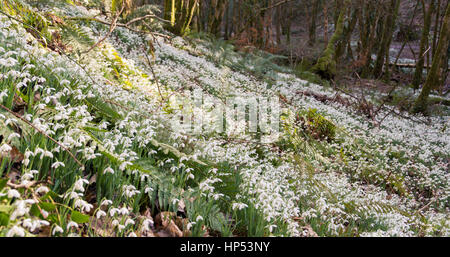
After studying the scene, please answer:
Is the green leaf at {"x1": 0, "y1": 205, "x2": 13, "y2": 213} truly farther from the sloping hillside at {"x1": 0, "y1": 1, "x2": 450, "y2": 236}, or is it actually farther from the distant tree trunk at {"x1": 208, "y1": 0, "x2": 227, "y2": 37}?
the distant tree trunk at {"x1": 208, "y1": 0, "x2": 227, "y2": 37}

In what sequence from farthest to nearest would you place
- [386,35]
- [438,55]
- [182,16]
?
[386,35], [182,16], [438,55]

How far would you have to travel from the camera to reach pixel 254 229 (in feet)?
6.73

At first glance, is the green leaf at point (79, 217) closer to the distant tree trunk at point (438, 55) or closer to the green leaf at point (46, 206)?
the green leaf at point (46, 206)

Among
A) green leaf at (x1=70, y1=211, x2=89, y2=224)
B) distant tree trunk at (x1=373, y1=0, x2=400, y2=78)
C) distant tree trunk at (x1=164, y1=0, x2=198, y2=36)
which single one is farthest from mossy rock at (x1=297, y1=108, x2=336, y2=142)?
distant tree trunk at (x1=373, y1=0, x2=400, y2=78)

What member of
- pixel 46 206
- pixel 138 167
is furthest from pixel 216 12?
pixel 46 206

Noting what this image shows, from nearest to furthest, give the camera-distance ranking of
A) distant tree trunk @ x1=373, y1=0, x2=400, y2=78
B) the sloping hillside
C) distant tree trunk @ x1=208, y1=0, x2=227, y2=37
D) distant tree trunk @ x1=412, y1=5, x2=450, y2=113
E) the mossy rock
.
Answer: the sloping hillside
the mossy rock
distant tree trunk @ x1=412, y1=5, x2=450, y2=113
distant tree trunk @ x1=208, y1=0, x2=227, y2=37
distant tree trunk @ x1=373, y1=0, x2=400, y2=78

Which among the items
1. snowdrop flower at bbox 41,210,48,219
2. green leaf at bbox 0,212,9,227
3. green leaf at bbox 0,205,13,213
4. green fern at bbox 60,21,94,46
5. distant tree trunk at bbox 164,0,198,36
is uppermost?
distant tree trunk at bbox 164,0,198,36

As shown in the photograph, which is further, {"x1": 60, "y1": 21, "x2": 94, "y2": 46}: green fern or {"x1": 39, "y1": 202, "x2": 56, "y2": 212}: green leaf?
{"x1": 60, "y1": 21, "x2": 94, "y2": 46}: green fern

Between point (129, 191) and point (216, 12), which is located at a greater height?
point (216, 12)

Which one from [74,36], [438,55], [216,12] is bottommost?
[74,36]

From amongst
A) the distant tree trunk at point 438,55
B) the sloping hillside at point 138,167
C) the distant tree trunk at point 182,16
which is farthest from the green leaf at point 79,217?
the distant tree trunk at point 182,16

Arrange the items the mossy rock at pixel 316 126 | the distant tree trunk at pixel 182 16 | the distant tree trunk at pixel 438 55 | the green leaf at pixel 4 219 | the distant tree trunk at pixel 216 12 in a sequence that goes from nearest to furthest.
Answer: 1. the green leaf at pixel 4 219
2. the mossy rock at pixel 316 126
3. the distant tree trunk at pixel 438 55
4. the distant tree trunk at pixel 182 16
5. the distant tree trunk at pixel 216 12

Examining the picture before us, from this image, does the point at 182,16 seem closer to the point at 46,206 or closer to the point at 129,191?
the point at 129,191
